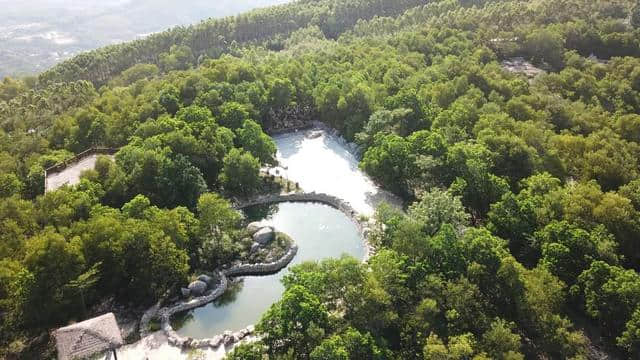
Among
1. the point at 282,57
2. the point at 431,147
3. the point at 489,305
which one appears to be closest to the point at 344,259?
the point at 489,305

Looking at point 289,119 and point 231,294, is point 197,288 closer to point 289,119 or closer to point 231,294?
point 231,294

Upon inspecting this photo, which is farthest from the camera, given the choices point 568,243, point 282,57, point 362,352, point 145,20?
point 145,20

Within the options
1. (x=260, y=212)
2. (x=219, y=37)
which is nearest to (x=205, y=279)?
(x=260, y=212)

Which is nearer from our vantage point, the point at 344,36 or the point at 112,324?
the point at 112,324

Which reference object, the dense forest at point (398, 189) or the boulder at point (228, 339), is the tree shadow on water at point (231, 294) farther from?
the boulder at point (228, 339)

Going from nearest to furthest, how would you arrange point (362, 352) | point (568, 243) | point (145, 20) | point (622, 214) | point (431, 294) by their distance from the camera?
A: point (362, 352), point (431, 294), point (568, 243), point (622, 214), point (145, 20)

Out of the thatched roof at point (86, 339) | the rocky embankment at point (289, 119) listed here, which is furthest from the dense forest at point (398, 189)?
the thatched roof at point (86, 339)

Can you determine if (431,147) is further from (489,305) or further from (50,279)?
(50,279)
